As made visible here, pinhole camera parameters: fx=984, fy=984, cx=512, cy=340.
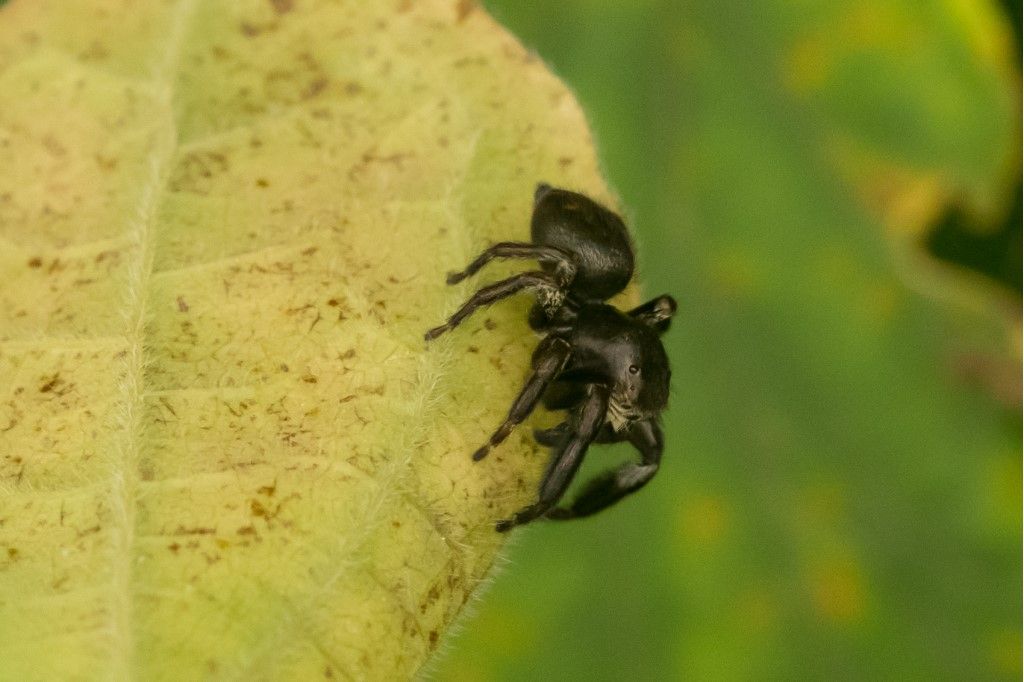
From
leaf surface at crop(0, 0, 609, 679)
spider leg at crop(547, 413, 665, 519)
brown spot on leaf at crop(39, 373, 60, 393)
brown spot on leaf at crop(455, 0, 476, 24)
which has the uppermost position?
brown spot on leaf at crop(455, 0, 476, 24)

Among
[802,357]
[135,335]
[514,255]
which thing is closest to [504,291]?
[514,255]

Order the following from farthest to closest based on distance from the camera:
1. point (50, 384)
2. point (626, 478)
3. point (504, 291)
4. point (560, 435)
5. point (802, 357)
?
1. point (802, 357)
2. point (626, 478)
3. point (560, 435)
4. point (504, 291)
5. point (50, 384)

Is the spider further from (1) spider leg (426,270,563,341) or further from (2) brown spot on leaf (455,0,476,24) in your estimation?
(2) brown spot on leaf (455,0,476,24)

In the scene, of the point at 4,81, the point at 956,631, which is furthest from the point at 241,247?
the point at 956,631

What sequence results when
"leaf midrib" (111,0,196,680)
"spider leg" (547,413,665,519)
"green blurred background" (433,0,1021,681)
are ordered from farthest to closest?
"green blurred background" (433,0,1021,681)
"spider leg" (547,413,665,519)
"leaf midrib" (111,0,196,680)

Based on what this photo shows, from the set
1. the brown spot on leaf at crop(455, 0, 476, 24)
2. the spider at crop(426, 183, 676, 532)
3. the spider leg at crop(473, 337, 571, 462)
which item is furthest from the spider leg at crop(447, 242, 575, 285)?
the brown spot on leaf at crop(455, 0, 476, 24)

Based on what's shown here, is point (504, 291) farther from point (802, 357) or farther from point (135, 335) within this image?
point (802, 357)

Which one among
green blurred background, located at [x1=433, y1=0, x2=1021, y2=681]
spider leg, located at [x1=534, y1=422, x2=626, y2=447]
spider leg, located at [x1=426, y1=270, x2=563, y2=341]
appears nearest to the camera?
spider leg, located at [x1=426, y1=270, x2=563, y2=341]
